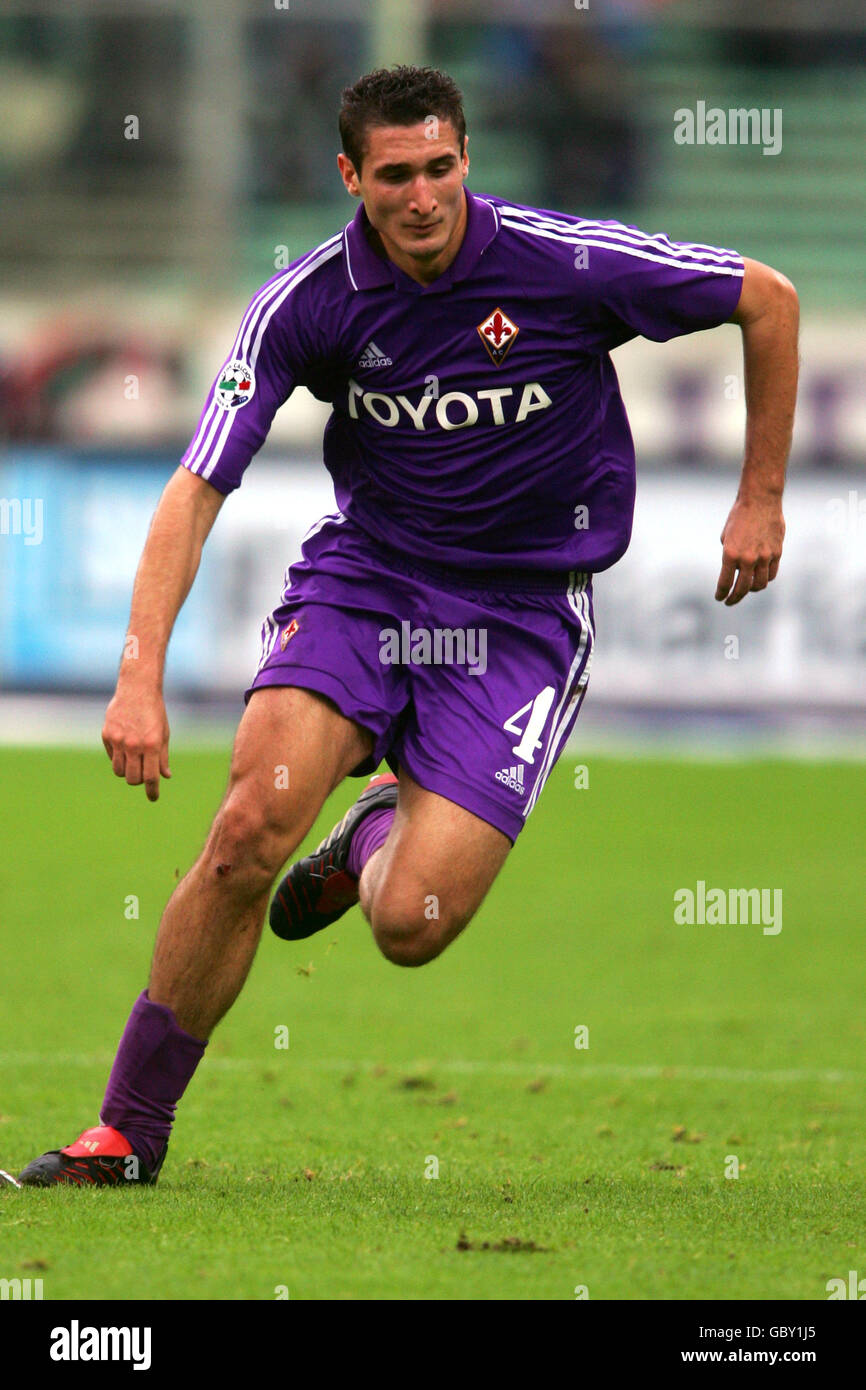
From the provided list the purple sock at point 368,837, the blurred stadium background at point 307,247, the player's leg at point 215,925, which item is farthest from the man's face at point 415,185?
the blurred stadium background at point 307,247

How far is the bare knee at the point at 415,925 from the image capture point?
15.2ft

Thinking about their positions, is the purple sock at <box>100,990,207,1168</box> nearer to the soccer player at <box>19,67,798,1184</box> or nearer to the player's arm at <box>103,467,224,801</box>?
the soccer player at <box>19,67,798,1184</box>

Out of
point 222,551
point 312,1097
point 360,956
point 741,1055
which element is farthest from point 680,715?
point 312,1097

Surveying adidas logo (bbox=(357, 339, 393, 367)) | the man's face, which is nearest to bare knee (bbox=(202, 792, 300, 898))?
adidas logo (bbox=(357, 339, 393, 367))

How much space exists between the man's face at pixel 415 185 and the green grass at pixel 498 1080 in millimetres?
2132

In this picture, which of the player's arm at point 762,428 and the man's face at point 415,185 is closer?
the man's face at point 415,185

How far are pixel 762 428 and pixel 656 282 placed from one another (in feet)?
1.50

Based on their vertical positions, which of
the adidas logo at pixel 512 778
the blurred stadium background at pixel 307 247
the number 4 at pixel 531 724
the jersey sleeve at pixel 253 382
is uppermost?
the blurred stadium background at pixel 307 247

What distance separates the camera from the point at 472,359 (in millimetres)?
4730

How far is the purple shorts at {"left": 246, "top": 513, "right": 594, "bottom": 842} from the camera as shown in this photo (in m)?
4.77

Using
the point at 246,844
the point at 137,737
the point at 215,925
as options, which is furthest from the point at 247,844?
the point at 137,737

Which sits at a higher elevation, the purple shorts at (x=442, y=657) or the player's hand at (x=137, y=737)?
the purple shorts at (x=442, y=657)

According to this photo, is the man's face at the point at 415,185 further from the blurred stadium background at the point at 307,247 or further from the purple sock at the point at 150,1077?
the blurred stadium background at the point at 307,247
